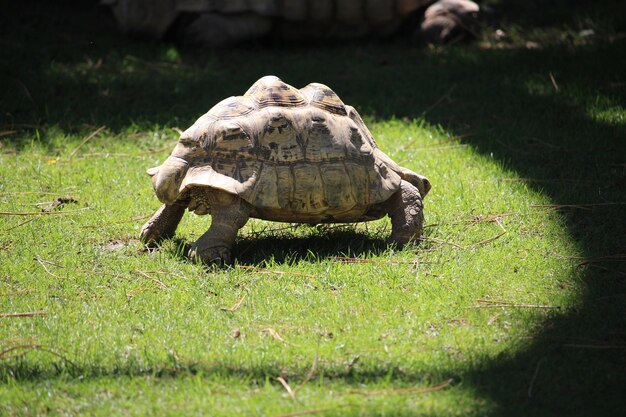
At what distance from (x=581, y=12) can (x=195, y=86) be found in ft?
15.7

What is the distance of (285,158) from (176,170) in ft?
1.97

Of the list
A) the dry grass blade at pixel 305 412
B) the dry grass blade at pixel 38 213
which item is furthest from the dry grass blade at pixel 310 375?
the dry grass blade at pixel 38 213

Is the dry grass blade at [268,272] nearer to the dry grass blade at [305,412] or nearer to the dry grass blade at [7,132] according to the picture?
the dry grass blade at [305,412]

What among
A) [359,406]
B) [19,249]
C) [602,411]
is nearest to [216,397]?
[359,406]

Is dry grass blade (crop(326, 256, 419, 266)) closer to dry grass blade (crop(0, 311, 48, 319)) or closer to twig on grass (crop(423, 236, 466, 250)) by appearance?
twig on grass (crop(423, 236, 466, 250))

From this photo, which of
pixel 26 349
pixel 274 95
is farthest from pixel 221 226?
pixel 26 349

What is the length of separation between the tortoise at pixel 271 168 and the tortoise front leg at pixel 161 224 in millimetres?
100

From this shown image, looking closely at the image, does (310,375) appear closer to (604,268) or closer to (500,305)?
(500,305)

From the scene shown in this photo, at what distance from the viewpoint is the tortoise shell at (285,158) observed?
4.80 m

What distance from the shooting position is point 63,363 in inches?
151

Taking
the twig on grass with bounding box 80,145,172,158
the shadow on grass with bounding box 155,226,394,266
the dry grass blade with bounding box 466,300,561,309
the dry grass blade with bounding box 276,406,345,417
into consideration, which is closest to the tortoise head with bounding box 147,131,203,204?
the shadow on grass with bounding box 155,226,394,266

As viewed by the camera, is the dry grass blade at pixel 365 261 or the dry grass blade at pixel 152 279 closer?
the dry grass blade at pixel 152 279

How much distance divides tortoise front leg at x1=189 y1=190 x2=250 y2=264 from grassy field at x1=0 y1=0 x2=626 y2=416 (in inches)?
3.6

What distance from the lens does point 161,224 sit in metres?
5.20
